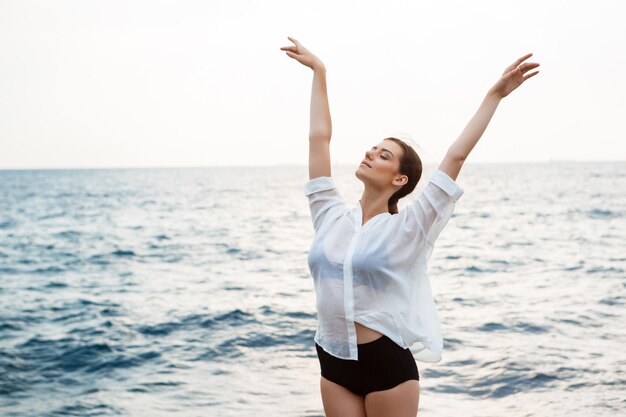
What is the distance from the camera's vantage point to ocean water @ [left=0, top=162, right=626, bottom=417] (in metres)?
8.63

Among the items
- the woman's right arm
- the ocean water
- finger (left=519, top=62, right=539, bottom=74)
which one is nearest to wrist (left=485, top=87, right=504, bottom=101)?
finger (left=519, top=62, right=539, bottom=74)

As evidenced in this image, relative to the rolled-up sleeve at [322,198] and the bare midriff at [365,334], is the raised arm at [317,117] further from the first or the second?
the bare midriff at [365,334]

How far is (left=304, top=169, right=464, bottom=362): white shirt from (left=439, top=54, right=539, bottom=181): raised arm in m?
0.09

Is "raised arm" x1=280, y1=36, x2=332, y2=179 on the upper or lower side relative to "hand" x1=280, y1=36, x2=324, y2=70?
lower

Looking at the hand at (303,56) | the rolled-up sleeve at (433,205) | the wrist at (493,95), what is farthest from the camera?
the hand at (303,56)

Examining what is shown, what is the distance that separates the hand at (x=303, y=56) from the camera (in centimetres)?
359

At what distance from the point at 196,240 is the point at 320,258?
25.4 meters

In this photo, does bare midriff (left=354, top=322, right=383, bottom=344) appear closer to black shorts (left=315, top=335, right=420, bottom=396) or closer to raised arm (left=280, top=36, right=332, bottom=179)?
black shorts (left=315, top=335, right=420, bottom=396)

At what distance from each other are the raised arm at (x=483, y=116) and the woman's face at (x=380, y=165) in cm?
30

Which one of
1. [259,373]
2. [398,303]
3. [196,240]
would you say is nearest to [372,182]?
[398,303]

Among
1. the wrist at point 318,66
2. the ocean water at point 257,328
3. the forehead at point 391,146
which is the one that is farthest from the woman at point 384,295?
the ocean water at point 257,328

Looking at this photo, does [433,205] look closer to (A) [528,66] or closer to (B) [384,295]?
(B) [384,295]

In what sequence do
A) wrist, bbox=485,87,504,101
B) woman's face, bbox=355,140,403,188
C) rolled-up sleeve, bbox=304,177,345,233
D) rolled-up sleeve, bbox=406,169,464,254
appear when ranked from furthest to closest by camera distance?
rolled-up sleeve, bbox=304,177,345,233, woman's face, bbox=355,140,403,188, wrist, bbox=485,87,504,101, rolled-up sleeve, bbox=406,169,464,254

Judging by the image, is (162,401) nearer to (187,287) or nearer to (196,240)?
(187,287)
